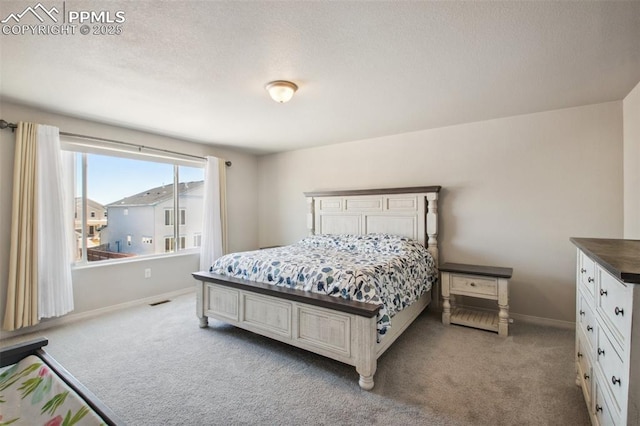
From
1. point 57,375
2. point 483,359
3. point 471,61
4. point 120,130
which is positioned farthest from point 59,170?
point 483,359

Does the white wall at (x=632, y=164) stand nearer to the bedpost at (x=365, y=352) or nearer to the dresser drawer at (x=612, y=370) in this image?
the dresser drawer at (x=612, y=370)

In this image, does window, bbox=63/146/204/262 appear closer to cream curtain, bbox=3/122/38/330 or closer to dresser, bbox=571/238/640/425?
cream curtain, bbox=3/122/38/330

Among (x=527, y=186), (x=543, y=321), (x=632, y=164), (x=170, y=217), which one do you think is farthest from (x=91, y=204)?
(x=632, y=164)

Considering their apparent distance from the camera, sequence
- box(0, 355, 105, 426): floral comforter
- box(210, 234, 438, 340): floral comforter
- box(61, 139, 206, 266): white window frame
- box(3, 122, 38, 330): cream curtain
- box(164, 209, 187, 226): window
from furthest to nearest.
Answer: box(164, 209, 187, 226): window, box(61, 139, 206, 266): white window frame, box(3, 122, 38, 330): cream curtain, box(210, 234, 438, 340): floral comforter, box(0, 355, 105, 426): floral comforter

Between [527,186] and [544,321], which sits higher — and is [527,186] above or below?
above

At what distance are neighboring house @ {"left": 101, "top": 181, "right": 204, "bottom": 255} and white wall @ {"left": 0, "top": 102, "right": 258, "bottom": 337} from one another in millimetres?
246

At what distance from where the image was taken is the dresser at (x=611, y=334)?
986mm

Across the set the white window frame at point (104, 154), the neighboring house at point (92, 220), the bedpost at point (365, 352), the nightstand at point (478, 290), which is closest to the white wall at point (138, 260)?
the white window frame at point (104, 154)

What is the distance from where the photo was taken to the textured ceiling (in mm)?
1607

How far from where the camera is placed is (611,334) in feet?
3.91

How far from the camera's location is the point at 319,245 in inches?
159

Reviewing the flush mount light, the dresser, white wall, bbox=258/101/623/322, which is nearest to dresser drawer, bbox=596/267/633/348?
the dresser

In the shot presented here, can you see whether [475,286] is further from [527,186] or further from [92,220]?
[92,220]

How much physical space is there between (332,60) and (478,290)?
105 inches
